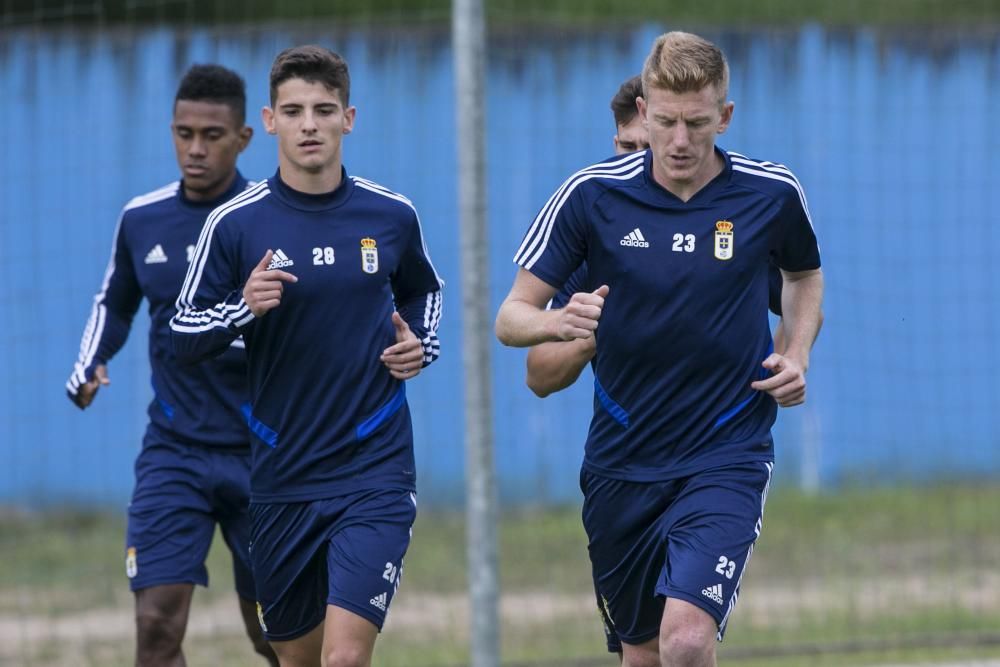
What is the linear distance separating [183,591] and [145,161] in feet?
17.5

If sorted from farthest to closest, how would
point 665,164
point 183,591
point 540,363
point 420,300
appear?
point 183,591 < point 420,300 < point 540,363 < point 665,164

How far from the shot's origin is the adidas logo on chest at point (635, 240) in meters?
5.56

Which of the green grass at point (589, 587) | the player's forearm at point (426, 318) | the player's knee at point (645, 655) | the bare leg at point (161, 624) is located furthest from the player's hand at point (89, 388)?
the player's knee at point (645, 655)

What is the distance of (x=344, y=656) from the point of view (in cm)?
555

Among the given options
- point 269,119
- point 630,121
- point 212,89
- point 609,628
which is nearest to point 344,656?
point 609,628

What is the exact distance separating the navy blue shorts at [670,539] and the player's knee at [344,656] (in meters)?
0.87

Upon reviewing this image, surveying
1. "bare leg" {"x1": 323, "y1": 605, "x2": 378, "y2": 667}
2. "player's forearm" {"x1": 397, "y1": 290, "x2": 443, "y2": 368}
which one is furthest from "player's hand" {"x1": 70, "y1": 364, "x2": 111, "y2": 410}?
"bare leg" {"x1": 323, "y1": 605, "x2": 378, "y2": 667}

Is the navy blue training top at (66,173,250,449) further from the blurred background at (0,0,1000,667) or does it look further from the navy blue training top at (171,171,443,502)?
the blurred background at (0,0,1000,667)

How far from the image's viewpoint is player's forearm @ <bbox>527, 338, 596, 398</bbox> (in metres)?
5.59

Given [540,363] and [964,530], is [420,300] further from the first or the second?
[964,530]

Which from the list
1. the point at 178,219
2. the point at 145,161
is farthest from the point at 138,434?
the point at 178,219

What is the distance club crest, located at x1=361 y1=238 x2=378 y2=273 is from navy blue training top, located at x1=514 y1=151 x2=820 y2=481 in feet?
1.88

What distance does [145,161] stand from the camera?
37.7ft

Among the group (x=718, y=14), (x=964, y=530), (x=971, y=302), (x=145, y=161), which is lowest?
(x=964, y=530)
